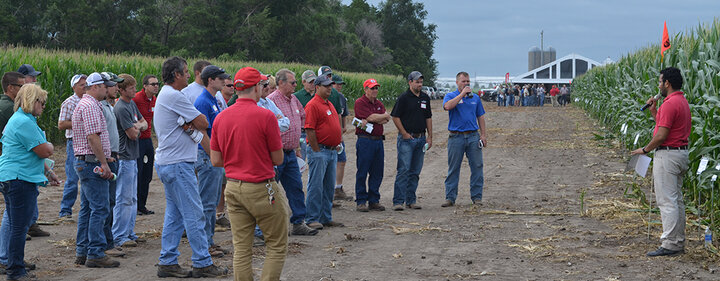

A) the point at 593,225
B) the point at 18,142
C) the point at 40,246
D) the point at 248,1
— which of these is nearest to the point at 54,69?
the point at 40,246

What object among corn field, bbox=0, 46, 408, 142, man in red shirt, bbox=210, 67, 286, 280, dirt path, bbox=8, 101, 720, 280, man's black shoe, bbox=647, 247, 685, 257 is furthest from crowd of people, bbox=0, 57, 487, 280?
corn field, bbox=0, 46, 408, 142

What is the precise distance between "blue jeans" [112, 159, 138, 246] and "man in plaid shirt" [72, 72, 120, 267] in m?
0.75

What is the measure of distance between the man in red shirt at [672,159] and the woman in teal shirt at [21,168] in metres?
6.05

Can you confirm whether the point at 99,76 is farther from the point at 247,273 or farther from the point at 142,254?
the point at 247,273

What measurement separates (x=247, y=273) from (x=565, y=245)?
4.23 meters

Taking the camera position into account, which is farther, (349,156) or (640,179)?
(349,156)

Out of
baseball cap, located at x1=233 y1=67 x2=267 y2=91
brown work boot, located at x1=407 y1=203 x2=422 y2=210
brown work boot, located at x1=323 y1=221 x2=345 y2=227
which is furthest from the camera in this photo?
brown work boot, located at x1=407 y1=203 x2=422 y2=210

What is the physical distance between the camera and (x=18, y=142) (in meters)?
6.98

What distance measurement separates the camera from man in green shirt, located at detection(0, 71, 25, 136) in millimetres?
7828

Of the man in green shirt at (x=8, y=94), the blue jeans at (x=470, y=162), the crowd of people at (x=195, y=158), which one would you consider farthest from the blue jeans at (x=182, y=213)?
the blue jeans at (x=470, y=162)

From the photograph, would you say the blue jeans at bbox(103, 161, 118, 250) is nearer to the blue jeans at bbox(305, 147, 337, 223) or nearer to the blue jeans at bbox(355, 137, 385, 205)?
the blue jeans at bbox(305, 147, 337, 223)

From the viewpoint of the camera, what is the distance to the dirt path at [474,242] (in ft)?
24.0

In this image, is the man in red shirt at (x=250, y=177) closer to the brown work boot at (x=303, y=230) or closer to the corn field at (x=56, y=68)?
the brown work boot at (x=303, y=230)

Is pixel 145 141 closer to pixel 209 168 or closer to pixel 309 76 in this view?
pixel 309 76
